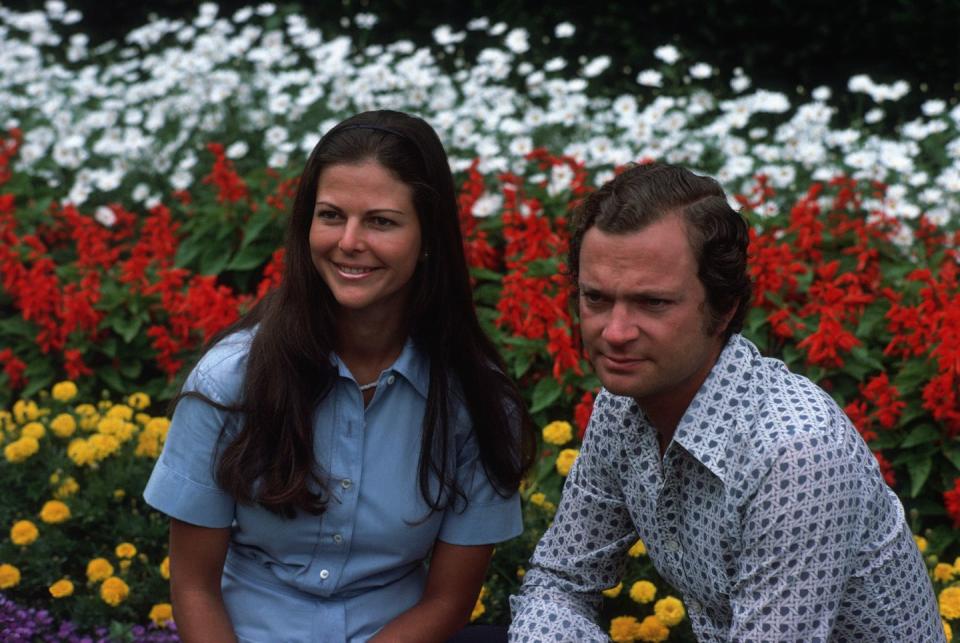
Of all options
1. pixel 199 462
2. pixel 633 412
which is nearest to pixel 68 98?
pixel 199 462

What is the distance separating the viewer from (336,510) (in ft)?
7.83

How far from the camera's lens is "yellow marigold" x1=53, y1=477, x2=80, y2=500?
11.1 feet

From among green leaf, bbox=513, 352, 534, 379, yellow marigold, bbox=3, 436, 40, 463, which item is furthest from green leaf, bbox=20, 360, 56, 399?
green leaf, bbox=513, 352, 534, 379

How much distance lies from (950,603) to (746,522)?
3.16 feet

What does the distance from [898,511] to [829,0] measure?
18.3ft

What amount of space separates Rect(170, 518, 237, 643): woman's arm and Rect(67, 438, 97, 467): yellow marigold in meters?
1.11

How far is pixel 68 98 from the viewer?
6473 mm

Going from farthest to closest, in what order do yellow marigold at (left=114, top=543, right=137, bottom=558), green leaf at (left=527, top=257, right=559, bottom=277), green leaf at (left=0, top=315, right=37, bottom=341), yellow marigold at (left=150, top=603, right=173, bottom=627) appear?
green leaf at (left=0, top=315, right=37, bottom=341), green leaf at (left=527, top=257, right=559, bottom=277), yellow marigold at (left=114, top=543, right=137, bottom=558), yellow marigold at (left=150, top=603, right=173, bottom=627)

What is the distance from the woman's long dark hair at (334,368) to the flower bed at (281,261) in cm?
63

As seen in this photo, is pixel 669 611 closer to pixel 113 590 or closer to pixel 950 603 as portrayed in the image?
pixel 950 603

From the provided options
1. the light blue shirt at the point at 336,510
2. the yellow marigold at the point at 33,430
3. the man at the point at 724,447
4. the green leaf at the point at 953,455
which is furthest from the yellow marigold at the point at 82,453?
the green leaf at the point at 953,455

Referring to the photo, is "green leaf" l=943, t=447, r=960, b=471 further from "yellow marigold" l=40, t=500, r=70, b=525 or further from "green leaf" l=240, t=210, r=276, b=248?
"green leaf" l=240, t=210, r=276, b=248

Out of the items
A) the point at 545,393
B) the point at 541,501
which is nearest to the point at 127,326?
the point at 545,393

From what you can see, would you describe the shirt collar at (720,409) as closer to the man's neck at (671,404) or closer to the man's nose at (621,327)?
the man's neck at (671,404)
